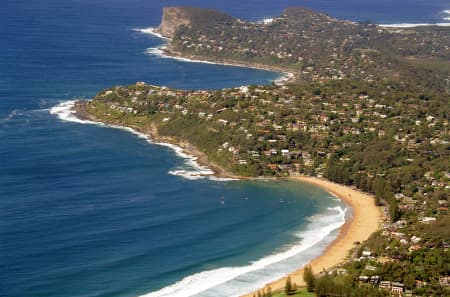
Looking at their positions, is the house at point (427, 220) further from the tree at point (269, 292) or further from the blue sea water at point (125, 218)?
the tree at point (269, 292)

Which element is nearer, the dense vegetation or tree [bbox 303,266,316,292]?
tree [bbox 303,266,316,292]

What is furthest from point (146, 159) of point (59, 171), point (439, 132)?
point (439, 132)

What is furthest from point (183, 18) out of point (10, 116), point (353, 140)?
point (353, 140)

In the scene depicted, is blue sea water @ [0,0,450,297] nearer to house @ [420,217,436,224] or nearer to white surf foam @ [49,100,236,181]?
white surf foam @ [49,100,236,181]

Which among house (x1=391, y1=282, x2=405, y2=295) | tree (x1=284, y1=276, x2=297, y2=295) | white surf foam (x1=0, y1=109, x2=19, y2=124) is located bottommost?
tree (x1=284, y1=276, x2=297, y2=295)

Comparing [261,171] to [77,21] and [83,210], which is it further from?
[77,21]

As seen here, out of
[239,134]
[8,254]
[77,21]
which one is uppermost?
[77,21]

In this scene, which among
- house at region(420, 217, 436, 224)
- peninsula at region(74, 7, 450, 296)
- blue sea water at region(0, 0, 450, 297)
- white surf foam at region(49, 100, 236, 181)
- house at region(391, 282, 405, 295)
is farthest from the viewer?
white surf foam at region(49, 100, 236, 181)

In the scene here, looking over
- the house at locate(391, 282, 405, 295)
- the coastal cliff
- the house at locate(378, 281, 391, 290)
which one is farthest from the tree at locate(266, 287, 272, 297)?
the coastal cliff
